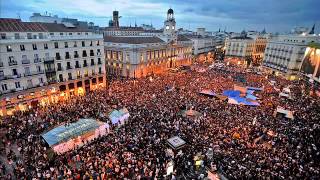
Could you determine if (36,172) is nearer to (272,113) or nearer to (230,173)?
(230,173)

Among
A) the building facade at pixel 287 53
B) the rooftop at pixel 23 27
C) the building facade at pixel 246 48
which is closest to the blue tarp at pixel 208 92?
the rooftop at pixel 23 27

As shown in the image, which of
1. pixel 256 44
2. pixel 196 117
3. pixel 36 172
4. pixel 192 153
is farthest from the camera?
pixel 256 44

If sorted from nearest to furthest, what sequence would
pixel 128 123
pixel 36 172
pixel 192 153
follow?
pixel 36 172, pixel 192 153, pixel 128 123

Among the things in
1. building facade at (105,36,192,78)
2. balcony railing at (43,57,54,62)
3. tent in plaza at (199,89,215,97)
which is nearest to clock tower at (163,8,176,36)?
building facade at (105,36,192,78)

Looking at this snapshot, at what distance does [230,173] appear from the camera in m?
16.2

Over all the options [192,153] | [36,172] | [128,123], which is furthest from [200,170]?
[36,172]

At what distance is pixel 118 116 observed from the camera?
2422 centimetres

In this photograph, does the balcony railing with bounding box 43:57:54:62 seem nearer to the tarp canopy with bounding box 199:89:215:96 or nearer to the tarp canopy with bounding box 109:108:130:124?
the tarp canopy with bounding box 109:108:130:124

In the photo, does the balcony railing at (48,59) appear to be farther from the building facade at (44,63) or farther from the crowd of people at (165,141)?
the crowd of people at (165,141)

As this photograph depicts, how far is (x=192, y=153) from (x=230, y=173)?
A: 372 cm

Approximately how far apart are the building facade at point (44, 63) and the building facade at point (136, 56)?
41.7ft

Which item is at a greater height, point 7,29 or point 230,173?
point 7,29

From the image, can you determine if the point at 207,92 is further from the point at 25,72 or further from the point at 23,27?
the point at 23,27

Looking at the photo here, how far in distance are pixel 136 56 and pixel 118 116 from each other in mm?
30056
